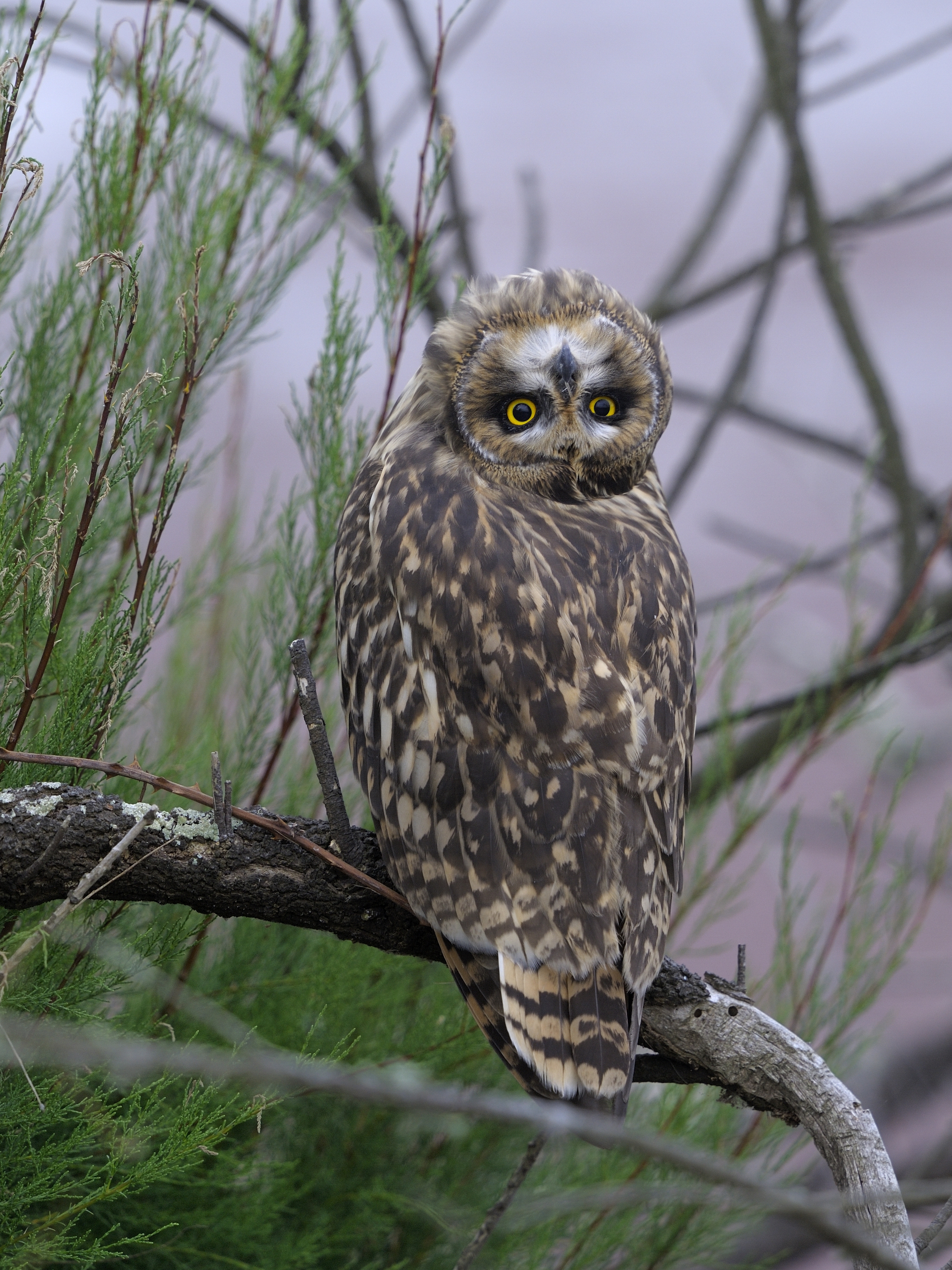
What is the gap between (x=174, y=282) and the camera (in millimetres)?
1003

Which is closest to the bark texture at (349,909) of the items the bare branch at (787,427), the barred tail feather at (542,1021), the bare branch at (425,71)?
the barred tail feather at (542,1021)

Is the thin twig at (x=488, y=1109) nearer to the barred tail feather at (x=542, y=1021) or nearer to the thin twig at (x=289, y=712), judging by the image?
the barred tail feather at (x=542, y=1021)

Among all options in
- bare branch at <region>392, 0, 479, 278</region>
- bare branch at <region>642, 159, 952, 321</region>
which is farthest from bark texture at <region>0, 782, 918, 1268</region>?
bare branch at <region>642, 159, 952, 321</region>

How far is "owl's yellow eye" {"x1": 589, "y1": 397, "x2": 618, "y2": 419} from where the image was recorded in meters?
0.84

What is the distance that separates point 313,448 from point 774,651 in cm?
200

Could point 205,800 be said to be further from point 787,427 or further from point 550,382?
point 787,427

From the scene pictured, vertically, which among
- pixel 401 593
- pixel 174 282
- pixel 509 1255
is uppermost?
pixel 174 282

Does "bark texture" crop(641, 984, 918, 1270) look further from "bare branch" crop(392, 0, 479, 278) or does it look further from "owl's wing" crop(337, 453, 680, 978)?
"bare branch" crop(392, 0, 479, 278)

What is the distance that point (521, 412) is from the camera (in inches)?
32.7

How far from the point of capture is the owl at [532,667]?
70 cm

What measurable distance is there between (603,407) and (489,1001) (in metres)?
0.44

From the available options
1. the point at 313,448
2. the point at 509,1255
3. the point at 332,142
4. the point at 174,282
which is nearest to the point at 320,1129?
the point at 509,1255

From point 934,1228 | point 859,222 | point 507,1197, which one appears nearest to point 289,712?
point 507,1197

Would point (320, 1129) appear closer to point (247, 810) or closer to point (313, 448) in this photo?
point (247, 810)
